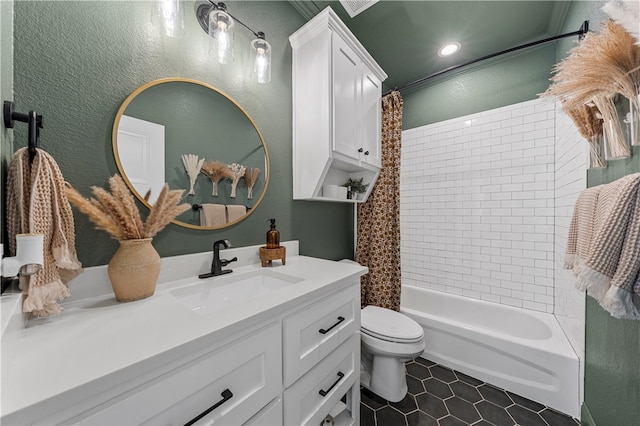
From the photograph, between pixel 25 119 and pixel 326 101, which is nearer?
pixel 25 119

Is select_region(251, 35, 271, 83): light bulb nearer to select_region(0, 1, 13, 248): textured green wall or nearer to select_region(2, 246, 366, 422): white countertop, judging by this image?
select_region(0, 1, 13, 248): textured green wall

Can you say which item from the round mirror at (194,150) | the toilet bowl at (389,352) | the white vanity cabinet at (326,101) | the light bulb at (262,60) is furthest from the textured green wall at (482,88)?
the toilet bowl at (389,352)

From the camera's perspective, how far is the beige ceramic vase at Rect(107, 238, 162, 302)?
2.53ft

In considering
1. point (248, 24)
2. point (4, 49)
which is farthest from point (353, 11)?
point (4, 49)

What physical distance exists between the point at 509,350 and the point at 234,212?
2.05m

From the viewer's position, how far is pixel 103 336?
1.87 ft

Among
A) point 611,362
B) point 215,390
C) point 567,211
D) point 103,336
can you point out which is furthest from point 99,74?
point 567,211

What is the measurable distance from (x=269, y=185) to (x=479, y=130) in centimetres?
217

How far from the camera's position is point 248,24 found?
1.41m

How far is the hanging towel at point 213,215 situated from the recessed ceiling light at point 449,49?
2.34m

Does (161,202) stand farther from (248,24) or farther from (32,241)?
(248,24)

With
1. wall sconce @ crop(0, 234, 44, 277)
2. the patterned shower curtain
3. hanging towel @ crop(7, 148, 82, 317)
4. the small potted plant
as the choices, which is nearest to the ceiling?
the patterned shower curtain

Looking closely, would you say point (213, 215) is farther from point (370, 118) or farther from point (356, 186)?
point (370, 118)

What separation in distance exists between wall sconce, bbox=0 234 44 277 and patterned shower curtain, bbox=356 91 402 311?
6.48 ft
